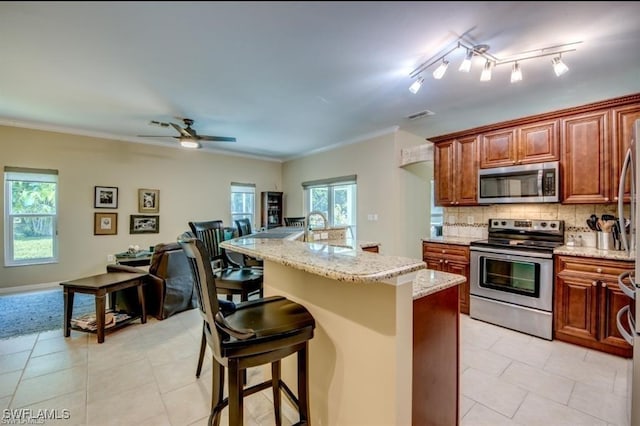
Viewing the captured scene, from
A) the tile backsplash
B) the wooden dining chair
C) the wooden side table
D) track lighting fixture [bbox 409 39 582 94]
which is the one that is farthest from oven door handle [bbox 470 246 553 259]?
the wooden side table

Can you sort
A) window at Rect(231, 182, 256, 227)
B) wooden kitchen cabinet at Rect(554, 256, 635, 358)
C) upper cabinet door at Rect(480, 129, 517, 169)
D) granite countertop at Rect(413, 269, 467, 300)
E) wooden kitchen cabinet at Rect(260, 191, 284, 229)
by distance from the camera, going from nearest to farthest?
granite countertop at Rect(413, 269, 467, 300) < wooden kitchen cabinet at Rect(554, 256, 635, 358) < upper cabinet door at Rect(480, 129, 517, 169) < window at Rect(231, 182, 256, 227) < wooden kitchen cabinet at Rect(260, 191, 284, 229)

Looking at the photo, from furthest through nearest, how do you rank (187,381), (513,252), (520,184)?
(520,184) → (513,252) → (187,381)

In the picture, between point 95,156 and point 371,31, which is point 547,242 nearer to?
point 371,31

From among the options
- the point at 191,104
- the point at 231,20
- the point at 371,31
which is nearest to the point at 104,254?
the point at 191,104

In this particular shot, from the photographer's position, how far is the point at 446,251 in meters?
3.62

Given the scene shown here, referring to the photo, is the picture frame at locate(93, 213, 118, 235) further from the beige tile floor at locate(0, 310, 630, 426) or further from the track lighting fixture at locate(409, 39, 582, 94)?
the track lighting fixture at locate(409, 39, 582, 94)

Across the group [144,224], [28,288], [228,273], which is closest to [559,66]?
[228,273]

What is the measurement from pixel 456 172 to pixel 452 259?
1.17 meters

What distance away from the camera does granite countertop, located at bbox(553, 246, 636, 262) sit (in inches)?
97.0

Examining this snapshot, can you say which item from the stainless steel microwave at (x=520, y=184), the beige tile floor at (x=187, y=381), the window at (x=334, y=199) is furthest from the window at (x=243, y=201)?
the stainless steel microwave at (x=520, y=184)

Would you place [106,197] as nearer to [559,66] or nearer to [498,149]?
[498,149]

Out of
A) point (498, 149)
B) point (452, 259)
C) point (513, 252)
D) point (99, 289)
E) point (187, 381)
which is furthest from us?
point (452, 259)

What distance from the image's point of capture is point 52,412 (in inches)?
70.4

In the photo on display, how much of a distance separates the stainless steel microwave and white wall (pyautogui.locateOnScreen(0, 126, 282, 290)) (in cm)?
497
